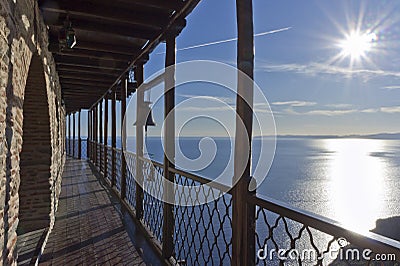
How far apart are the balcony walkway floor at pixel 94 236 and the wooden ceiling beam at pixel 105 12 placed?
2.29 meters

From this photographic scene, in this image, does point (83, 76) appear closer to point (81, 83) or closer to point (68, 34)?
point (81, 83)

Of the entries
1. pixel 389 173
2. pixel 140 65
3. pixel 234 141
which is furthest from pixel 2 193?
pixel 389 173

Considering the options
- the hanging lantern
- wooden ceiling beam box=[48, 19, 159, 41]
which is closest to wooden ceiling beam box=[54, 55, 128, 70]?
wooden ceiling beam box=[48, 19, 159, 41]

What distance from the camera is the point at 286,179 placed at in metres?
15.8

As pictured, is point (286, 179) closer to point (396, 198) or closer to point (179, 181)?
point (396, 198)

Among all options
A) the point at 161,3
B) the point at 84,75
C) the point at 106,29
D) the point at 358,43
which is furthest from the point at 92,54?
the point at 358,43

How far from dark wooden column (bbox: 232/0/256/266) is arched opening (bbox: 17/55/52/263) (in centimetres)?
268

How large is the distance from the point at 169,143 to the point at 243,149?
1393mm

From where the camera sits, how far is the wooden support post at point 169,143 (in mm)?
2924

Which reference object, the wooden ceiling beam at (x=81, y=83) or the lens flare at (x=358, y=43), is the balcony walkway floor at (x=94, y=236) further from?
the lens flare at (x=358, y=43)

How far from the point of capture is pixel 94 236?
3666 mm

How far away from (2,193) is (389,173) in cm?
1433

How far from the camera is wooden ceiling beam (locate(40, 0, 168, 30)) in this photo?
2.75 m

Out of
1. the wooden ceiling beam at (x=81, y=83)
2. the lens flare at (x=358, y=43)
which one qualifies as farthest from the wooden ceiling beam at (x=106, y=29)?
the wooden ceiling beam at (x=81, y=83)
